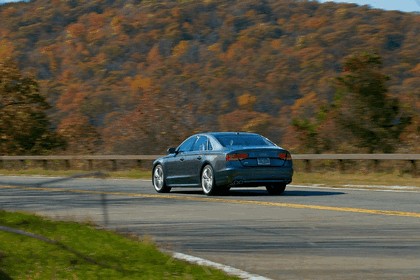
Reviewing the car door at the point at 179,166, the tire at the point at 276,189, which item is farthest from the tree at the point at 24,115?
the tire at the point at 276,189

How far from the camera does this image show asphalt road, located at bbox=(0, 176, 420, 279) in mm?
9672

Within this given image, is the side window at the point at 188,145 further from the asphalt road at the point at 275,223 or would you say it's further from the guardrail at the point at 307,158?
the guardrail at the point at 307,158

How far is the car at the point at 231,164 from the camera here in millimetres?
20281

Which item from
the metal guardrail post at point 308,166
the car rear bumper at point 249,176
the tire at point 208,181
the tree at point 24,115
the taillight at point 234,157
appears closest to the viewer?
the car rear bumper at point 249,176

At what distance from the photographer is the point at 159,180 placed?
23.1 m

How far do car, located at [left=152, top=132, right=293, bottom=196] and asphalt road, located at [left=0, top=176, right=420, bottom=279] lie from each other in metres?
0.36

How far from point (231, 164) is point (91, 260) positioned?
1216 centimetres

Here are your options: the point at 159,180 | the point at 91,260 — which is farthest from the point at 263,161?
the point at 91,260

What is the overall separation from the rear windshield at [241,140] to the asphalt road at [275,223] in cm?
110

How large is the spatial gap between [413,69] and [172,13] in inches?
1579

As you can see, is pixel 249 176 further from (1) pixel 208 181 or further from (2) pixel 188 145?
(2) pixel 188 145

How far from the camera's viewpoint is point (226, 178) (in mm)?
20250

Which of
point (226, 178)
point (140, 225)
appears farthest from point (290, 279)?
point (226, 178)

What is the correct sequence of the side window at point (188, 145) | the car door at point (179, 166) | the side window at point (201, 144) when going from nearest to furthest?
the side window at point (201, 144) → the car door at point (179, 166) → the side window at point (188, 145)
